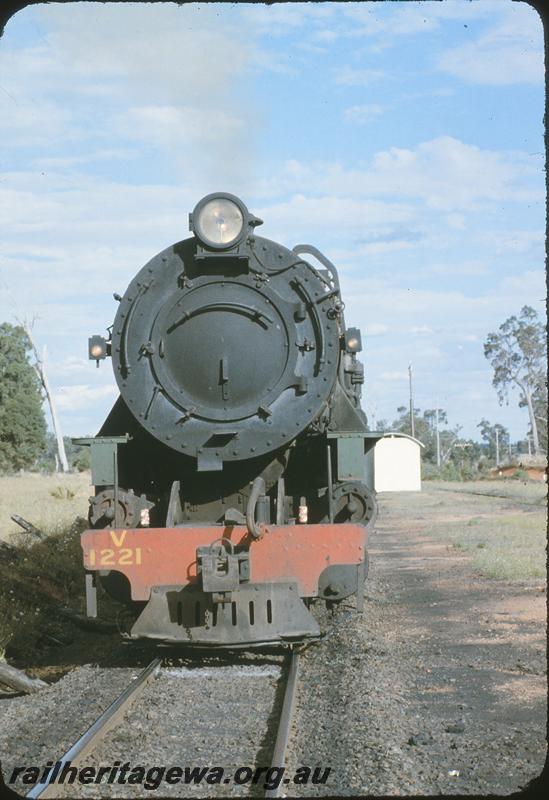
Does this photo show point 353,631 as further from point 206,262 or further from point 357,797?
point 357,797

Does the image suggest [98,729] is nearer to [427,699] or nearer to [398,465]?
[427,699]

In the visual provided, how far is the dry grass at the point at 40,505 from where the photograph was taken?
58.6 ft

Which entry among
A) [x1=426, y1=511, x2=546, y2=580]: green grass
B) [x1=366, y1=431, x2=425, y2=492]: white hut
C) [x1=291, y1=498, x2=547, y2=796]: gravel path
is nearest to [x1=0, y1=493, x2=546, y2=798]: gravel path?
[x1=291, y1=498, x2=547, y2=796]: gravel path

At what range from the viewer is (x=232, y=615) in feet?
22.5

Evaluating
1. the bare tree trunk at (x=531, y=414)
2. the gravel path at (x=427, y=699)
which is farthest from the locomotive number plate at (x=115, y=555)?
the bare tree trunk at (x=531, y=414)

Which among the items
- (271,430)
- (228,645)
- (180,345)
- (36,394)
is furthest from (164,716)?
(36,394)

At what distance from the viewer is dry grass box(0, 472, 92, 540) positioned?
704 inches

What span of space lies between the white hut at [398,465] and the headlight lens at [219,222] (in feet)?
138

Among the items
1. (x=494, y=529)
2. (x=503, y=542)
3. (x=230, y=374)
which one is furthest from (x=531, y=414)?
(x=230, y=374)

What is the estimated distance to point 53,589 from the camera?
11.4m

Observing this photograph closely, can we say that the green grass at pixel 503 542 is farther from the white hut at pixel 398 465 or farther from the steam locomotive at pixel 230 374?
the white hut at pixel 398 465

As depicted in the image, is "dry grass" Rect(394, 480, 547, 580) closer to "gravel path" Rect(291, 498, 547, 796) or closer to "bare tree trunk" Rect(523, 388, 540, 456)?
"gravel path" Rect(291, 498, 547, 796)

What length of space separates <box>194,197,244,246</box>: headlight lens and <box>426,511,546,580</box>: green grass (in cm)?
709

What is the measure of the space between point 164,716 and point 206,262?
337 centimetres
